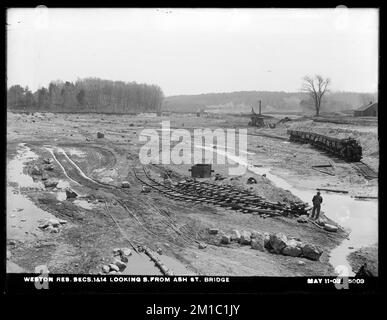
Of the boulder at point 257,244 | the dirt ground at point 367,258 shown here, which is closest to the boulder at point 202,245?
the boulder at point 257,244

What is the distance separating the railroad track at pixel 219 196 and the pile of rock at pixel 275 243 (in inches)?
21.2

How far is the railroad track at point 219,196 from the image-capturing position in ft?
18.2

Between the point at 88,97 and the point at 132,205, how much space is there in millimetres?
1843

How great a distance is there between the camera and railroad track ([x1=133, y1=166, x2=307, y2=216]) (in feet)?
18.2

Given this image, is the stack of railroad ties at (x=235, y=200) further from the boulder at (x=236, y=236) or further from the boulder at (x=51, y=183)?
the boulder at (x=51, y=183)

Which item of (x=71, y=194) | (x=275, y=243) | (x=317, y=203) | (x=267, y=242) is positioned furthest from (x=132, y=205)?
(x=317, y=203)

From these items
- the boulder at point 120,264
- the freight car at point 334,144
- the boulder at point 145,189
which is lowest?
the boulder at point 120,264

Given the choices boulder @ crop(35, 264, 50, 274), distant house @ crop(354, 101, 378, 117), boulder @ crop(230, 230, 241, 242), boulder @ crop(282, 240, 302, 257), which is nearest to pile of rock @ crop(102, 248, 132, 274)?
boulder @ crop(35, 264, 50, 274)

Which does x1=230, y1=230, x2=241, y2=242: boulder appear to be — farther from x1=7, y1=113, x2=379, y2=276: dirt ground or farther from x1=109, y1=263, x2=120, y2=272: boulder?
x1=109, y1=263, x2=120, y2=272: boulder

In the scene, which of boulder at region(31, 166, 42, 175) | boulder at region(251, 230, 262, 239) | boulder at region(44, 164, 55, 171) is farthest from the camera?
boulder at region(44, 164, 55, 171)

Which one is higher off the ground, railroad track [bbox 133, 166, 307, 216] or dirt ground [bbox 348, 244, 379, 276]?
railroad track [bbox 133, 166, 307, 216]

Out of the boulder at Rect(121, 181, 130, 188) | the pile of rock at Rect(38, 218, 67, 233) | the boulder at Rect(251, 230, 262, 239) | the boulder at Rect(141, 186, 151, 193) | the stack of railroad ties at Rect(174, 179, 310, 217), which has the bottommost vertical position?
the boulder at Rect(251, 230, 262, 239)
